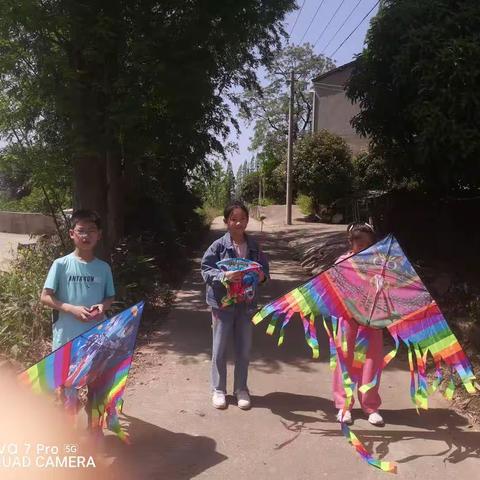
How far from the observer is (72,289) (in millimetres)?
3662

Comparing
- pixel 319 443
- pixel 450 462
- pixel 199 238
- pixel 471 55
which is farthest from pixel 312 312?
pixel 199 238

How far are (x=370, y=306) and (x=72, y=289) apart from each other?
211 centimetres

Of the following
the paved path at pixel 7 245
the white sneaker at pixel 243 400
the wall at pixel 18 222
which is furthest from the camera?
the wall at pixel 18 222

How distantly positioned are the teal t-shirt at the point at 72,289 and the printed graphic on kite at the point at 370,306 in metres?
1.14

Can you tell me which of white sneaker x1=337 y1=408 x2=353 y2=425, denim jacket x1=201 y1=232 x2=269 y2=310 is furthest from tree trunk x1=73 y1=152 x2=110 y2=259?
white sneaker x1=337 y1=408 x2=353 y2=425

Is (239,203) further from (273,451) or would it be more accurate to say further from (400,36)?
(400,36)

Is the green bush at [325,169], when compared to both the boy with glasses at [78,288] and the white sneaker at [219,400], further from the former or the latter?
the boy with glasses at [78,288]

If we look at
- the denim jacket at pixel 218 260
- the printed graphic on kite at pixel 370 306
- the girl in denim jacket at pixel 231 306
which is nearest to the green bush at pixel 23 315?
the girl in denim jacket at pixel 231 306

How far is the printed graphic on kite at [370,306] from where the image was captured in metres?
4.00

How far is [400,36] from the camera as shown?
7613 mm

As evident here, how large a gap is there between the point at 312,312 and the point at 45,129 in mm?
5205

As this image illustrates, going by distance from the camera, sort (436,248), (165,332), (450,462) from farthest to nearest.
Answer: (436,248) → (165,332) → (450,462)

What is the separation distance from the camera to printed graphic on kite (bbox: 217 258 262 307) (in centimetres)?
436

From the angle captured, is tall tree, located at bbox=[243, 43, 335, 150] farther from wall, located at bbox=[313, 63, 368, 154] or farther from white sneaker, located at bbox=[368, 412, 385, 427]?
white sneaker, located at bbox=[368, 412, 385, 427]
